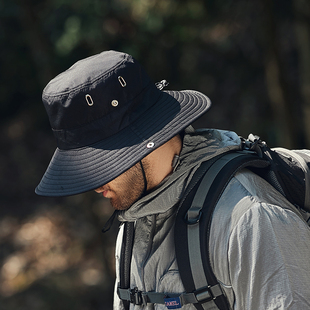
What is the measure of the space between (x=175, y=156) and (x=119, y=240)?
56 centimetres

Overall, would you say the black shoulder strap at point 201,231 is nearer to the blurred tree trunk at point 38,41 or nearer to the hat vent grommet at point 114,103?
the hat vent grommet at point 114,103

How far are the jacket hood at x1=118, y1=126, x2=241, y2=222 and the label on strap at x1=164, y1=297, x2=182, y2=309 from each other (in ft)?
1.07

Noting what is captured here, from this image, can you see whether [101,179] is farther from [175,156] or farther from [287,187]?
[287,187]

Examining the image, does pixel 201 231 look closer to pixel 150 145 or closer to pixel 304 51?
pixel 150 145

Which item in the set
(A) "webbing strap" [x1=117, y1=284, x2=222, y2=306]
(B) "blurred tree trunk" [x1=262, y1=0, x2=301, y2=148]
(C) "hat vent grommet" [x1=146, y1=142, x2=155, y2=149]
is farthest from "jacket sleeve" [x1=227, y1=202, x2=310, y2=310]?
(B) "blurred tree trunk" [x1=262, y1=0, x2=301, y2=148]

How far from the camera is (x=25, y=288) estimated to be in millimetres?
5371

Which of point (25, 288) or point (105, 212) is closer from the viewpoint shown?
point (25, 288)

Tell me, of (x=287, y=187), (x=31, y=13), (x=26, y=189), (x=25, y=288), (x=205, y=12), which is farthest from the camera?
(x=26, y=189)

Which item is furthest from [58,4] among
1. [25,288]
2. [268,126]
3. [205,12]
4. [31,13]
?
[25,288]

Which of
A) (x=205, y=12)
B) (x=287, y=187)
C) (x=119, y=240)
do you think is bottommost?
(x=119, y=240)

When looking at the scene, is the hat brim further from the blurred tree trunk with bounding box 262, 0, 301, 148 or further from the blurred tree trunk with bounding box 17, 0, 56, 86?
the blurred tree trunk with bounding box 262, 0, 301, 148

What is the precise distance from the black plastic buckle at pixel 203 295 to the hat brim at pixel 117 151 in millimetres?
500

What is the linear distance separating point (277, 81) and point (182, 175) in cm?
295

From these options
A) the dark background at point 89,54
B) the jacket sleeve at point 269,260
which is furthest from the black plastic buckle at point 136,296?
the dark background at point 89,54
